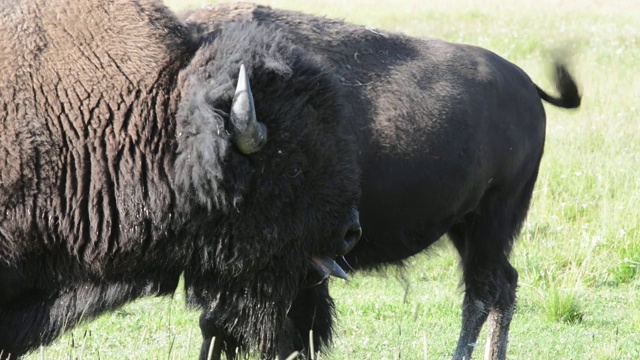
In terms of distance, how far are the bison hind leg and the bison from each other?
191 centimetres

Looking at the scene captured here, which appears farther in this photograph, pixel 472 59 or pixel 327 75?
pixel 472 59

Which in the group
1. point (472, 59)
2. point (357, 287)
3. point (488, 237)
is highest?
point (472, 59)

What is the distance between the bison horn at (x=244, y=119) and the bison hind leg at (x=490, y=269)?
2363 millimetres

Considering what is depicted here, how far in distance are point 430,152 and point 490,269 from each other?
990mm

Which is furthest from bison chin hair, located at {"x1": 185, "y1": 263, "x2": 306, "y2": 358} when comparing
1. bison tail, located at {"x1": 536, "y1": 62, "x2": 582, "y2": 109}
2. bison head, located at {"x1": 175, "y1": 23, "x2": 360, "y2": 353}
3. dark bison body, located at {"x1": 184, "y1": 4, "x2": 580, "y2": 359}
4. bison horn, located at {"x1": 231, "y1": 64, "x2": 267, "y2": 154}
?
bison tail, located at {"x1": 536, "y1": 62, "x2": 582, "y2": 109}

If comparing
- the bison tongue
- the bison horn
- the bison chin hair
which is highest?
the bison horn

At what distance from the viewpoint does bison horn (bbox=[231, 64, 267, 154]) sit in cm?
377

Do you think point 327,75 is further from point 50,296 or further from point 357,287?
point 357,287

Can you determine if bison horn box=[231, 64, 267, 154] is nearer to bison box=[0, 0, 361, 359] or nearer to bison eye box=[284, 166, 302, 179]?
bison box=[0, 0, 361, 359]

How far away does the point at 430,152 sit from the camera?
5.32m

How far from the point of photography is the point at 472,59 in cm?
584

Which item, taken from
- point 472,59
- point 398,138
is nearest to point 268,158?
point 398,138

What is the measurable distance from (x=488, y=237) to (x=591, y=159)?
12.9 feet

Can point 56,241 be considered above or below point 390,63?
below
